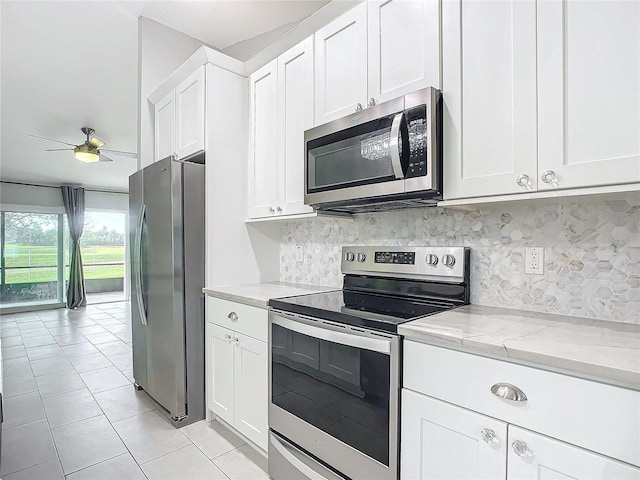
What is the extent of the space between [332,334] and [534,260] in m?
0.90

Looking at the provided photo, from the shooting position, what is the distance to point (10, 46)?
3123 millimetres

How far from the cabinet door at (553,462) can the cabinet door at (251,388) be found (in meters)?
1.22

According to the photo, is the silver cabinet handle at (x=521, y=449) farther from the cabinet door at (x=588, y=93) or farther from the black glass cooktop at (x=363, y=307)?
the cabinet door at (x=588, y=93)

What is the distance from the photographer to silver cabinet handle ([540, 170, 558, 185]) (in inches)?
46.2

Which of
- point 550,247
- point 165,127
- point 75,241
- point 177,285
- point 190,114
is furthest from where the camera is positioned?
point 75,241

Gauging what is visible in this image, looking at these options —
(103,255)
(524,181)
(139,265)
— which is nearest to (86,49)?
(139,265)

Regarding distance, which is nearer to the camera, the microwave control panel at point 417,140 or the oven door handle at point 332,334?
the oven door handle at point 332,334

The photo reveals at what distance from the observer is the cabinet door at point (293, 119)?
207 cm

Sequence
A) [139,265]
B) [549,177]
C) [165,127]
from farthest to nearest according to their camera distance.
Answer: [165,127]
[139,265]
[549,177]

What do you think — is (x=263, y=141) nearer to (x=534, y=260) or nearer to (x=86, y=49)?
(x=534, y=260)

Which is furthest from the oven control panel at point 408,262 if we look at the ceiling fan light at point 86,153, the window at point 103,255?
the window at point 103,255

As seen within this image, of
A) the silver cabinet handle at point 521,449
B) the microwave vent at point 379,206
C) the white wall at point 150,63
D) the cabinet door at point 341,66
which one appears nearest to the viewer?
the silver cabinet handle at point 521,449

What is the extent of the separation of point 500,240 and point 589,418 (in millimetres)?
848

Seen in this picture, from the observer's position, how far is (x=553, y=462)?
0.94m
